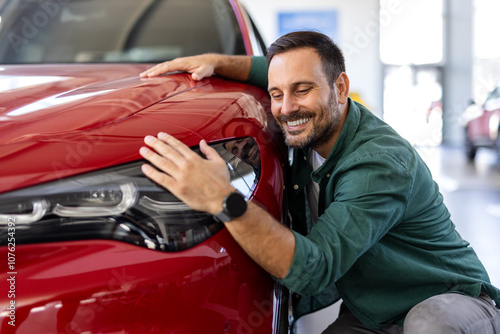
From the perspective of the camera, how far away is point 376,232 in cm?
119

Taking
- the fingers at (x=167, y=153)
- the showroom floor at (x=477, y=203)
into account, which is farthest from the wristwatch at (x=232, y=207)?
the showroom floor at (x=477, y=203)

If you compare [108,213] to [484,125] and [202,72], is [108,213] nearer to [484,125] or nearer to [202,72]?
[202,72]

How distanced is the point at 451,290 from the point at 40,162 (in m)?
1.12

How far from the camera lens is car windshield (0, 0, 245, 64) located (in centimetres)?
217

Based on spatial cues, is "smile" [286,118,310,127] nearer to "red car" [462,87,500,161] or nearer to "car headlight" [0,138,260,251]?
"car headlight" [0,138,260,251]

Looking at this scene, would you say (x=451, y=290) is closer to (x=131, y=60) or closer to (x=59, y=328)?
(x=59, y=328)

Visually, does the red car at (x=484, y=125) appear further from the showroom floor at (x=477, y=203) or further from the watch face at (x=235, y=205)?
the watch face at (x=235, y=205)

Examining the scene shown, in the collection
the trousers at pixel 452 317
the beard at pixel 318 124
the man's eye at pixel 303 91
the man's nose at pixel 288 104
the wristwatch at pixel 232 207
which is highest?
the man's eye at pixel 303 91

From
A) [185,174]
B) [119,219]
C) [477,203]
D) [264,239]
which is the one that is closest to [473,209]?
[477,203]

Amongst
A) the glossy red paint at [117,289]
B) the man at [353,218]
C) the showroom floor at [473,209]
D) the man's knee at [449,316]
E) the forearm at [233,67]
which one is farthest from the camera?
the showroom floor at [473,209]

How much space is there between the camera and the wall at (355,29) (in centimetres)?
1297

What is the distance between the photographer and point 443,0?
13.5m

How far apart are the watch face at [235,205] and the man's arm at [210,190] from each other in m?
0.01

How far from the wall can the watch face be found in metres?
12.2
